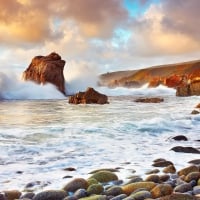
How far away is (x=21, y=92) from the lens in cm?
5972

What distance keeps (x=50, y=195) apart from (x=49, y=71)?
214ft

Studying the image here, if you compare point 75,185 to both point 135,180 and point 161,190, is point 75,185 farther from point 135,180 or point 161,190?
point 161,190

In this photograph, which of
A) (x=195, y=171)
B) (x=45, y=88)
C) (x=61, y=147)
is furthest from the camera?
(x=45, y=88)

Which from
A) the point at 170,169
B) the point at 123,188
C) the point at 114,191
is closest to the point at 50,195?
the point at 114,191

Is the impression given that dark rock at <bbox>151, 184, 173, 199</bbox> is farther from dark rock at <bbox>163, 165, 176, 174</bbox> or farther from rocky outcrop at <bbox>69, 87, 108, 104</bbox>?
rocky outcrop at <bbox>69, 87, 108, 104</bbox>

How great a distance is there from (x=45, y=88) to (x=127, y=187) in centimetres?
6074

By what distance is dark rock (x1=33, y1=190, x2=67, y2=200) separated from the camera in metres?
5.94

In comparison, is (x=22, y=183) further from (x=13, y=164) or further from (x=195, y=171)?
(x=195, y=171)

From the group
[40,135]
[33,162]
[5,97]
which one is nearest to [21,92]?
[5,97]

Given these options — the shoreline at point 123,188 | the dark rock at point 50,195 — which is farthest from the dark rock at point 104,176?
the dark rock at point 50,195

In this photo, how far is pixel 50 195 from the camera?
5977mm

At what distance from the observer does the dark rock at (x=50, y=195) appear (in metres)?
5.94

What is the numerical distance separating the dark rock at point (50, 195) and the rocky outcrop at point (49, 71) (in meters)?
64.0

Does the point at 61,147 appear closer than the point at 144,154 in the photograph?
No
